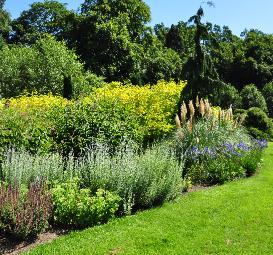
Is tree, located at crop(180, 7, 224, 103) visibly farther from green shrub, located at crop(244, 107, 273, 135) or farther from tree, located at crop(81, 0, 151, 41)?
tree, located at crop(81, 0, 151, 41)

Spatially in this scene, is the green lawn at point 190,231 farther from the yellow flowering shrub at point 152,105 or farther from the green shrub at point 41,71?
the green shrub at point 41,71

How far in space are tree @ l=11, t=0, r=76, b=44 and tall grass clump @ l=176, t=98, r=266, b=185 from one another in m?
27.3

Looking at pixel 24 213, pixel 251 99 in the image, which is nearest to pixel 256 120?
pixel 251 99

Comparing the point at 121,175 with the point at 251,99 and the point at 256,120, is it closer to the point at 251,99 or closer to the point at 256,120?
the point at 256,120

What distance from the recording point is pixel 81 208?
19.9ft

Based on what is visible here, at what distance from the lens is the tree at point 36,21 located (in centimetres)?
3739

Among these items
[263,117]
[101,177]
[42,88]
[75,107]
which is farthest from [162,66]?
[101,177]

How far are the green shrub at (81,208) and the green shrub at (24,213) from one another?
220mm

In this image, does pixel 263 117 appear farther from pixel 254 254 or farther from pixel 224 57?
pixel 224 57

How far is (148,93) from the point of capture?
42.2 feet

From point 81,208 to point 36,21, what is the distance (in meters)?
36.8

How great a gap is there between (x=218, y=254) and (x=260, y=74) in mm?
39297

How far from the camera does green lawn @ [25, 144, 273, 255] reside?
5586 mm

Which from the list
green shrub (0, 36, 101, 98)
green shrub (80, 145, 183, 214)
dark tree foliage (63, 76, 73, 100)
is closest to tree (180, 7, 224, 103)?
green shrub (80, 145, 183, 214)
